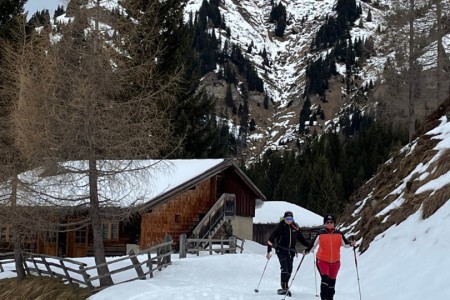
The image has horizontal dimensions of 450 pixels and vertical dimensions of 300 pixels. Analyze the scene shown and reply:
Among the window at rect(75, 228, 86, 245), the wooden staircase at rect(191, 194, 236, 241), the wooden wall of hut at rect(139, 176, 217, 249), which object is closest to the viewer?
the wooden wall of hut at rect(139, 176, 217, 249)

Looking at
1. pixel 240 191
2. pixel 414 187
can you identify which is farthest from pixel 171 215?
pixel 414 187

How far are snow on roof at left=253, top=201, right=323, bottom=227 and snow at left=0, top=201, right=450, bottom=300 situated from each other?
30694 millimetres

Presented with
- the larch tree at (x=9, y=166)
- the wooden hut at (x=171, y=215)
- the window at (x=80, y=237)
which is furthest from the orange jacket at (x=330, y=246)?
the window at (x=80, y=237)

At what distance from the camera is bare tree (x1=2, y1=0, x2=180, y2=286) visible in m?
15.6

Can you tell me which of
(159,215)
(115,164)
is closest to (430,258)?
(115,164)

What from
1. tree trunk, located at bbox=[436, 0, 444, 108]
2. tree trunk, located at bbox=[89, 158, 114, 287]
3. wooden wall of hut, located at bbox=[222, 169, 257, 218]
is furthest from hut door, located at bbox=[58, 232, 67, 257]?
tree trunk, located at bbox=[436, 0, 444, 108]

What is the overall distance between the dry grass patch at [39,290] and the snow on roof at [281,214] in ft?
105

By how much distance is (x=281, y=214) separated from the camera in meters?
52.0

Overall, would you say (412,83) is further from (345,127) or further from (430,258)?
(345,127)

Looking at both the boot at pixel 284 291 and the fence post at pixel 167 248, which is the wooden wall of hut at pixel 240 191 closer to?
the fence post at pixel 167 248

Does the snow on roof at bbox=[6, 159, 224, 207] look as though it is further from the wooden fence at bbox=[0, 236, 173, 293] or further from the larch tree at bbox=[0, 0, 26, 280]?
the wooden fence at bbox=[0, 236, 173, 293]

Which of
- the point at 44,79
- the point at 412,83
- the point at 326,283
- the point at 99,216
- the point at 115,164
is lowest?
the point at 326,283

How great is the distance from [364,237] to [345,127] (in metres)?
163

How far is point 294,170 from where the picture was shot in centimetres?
9262
